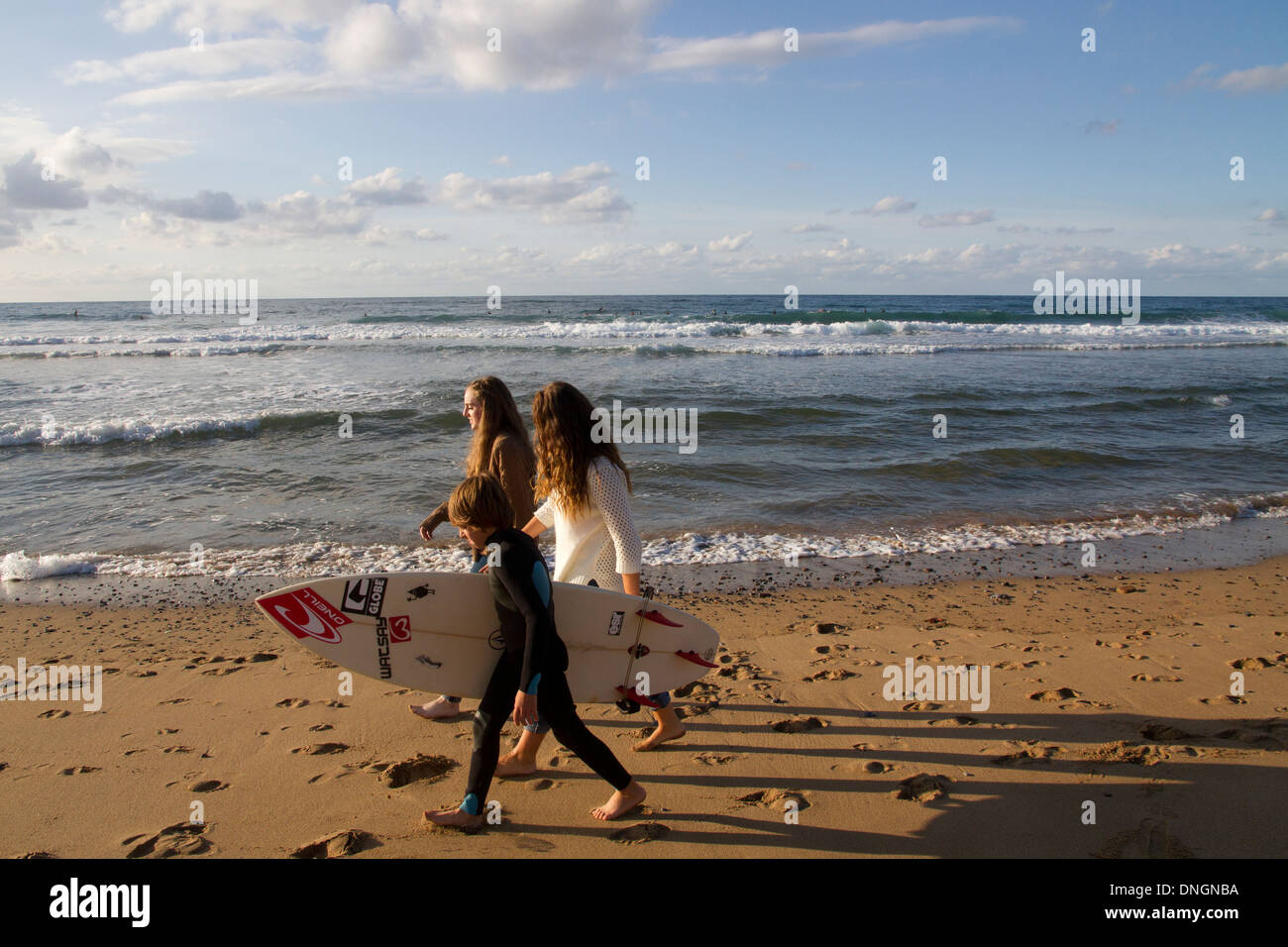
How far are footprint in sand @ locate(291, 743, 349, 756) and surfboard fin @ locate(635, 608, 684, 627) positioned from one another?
Answer: 65.4 inches

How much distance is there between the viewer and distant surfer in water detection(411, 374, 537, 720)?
12.1ft

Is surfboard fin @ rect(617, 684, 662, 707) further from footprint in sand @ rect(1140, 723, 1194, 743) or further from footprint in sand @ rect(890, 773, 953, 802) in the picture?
footprint in sand @ rect(1140, 723, 1194, 743)

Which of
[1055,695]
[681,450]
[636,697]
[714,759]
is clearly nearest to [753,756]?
[714,759]

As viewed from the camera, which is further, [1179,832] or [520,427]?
[520,427]

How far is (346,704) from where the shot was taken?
4172mm

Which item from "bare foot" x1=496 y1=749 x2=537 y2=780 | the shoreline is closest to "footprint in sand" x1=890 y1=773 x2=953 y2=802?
"bare foot" x1=496 y1=749 x2=537 y2=780

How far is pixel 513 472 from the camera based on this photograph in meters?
3.68

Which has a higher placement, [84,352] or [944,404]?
[84,352]
